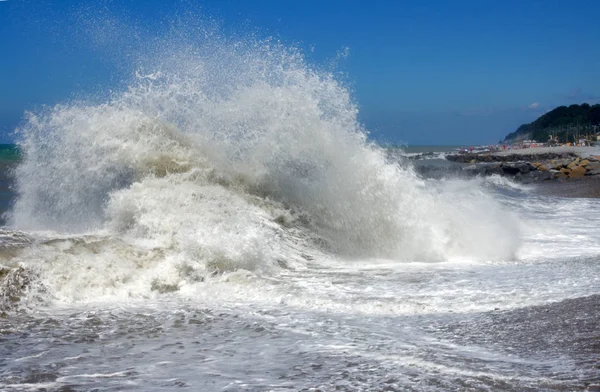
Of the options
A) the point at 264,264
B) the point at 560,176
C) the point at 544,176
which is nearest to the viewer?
the point at 264,264

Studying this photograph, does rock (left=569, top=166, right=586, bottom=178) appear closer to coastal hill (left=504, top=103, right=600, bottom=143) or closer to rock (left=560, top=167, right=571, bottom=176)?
rock (left=560, top=167, right=571, bottom=176)

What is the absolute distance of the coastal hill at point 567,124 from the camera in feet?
304

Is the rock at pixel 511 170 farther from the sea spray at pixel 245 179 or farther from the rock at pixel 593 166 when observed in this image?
the sea spray at pixel 245 179

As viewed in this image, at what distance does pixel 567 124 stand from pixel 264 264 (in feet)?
359

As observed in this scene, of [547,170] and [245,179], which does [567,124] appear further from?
[245,179]

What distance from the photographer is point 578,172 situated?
101ft

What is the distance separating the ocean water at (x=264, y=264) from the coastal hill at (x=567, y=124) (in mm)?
81759

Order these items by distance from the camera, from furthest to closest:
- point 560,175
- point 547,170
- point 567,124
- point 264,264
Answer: point 567,124
point 547,170
point 560,175
point 264,264

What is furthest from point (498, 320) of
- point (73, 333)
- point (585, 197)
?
point (585, 197)

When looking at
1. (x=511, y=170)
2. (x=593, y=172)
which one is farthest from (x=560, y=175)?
(x=511, y=170)

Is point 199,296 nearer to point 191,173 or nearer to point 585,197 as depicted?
point 191,173

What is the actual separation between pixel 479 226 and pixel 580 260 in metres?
1.88

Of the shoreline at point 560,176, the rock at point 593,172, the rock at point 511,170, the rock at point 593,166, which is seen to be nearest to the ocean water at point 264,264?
the shoreline at point 560,176

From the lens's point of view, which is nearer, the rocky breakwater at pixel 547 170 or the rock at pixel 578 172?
the rock at pixel 578 172
